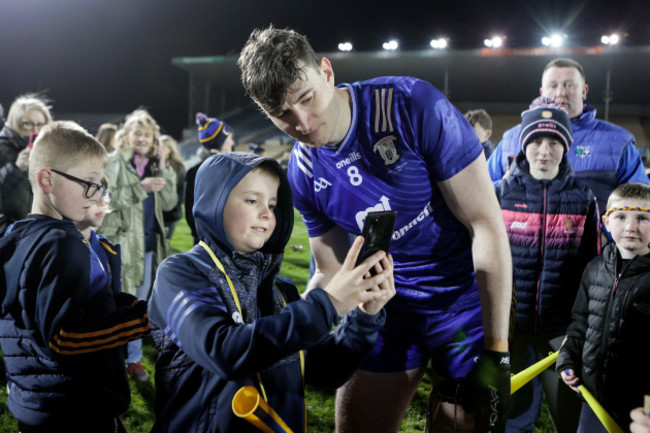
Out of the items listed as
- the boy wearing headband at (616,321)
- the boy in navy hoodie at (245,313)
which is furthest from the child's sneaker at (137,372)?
the boy wearing headband at (616,321)

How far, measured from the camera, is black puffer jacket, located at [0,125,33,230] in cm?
447

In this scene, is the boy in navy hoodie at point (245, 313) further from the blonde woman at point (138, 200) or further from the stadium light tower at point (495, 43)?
the stadium light tower at point (495, 43)

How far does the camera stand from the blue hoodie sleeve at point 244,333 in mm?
1287

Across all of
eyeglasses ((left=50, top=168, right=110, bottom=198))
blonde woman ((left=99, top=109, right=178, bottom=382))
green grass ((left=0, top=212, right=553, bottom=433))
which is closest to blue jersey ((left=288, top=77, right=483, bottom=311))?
eyeglasses ((left=50, top=168, right=110, bottom=198))

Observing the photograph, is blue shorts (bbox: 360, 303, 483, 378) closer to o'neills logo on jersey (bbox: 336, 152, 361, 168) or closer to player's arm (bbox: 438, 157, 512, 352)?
player's arm (bbox: 438, 157, 512, 352)

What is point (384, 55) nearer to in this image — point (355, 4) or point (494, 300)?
point (355, 4)

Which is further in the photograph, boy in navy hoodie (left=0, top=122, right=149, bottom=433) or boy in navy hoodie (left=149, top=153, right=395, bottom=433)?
boy in navy hoodie (left=0, top=122, right=149, bottom=433)

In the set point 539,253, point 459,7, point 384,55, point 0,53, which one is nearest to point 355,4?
point 459,7

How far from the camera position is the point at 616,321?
251 cm

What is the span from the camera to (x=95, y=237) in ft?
8.64

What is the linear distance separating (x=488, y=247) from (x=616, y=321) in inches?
45.2

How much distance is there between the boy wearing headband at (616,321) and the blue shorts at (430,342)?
0.86m

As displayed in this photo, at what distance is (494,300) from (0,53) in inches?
1370

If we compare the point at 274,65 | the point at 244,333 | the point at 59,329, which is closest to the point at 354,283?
the point at 244,333
